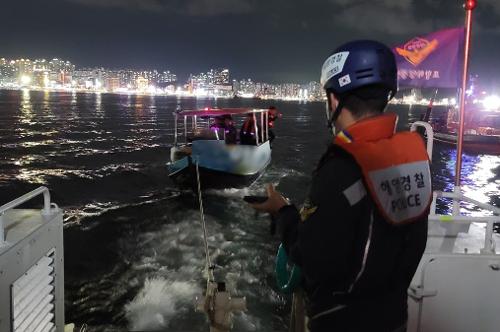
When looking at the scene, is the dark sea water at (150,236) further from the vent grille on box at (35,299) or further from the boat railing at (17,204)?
the boat railing at (17,204)

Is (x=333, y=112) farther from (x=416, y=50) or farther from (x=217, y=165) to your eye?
(x=217, y=165)

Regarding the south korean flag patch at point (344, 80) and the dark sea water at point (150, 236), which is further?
the dark sea water at point (150, 236)

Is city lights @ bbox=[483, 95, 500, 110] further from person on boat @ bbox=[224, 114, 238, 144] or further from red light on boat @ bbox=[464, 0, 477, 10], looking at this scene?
red light on boat @ bbox=[464, 0, 477, 10]

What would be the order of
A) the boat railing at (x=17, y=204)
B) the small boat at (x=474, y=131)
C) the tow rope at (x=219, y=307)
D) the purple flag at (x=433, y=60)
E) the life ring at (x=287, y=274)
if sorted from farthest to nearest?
the small boat at (x=474, y=131) < the purple flag at (x=433, y=60) < the tow rope at (x=219, y=307) < the boat railing at (x=17, y=204) < the life ring at (x=287, y=274)

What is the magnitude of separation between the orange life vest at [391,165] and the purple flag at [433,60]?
15.7 ft

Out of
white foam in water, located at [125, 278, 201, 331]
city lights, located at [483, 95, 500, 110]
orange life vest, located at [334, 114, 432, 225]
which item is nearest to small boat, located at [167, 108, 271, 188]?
white foam in water, located at [125, 278, 201, 331]

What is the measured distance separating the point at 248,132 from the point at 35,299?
16.9 m

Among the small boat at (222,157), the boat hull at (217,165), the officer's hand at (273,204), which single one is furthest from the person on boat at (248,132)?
the officer's hand at (273,204)

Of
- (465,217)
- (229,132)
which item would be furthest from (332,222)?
(229,132)

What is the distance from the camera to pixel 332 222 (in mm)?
1848

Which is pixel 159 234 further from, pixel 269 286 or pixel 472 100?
pixel 472 100

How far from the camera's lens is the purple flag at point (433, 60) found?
20.3 ft

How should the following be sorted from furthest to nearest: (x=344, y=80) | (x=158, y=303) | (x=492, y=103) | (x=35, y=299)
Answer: (x=492, y=103)
(x=158, y=303)
(x=35, y=299)
(x=344, y=80)

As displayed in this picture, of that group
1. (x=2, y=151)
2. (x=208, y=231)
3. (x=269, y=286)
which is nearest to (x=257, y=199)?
(x=269, y=286)
